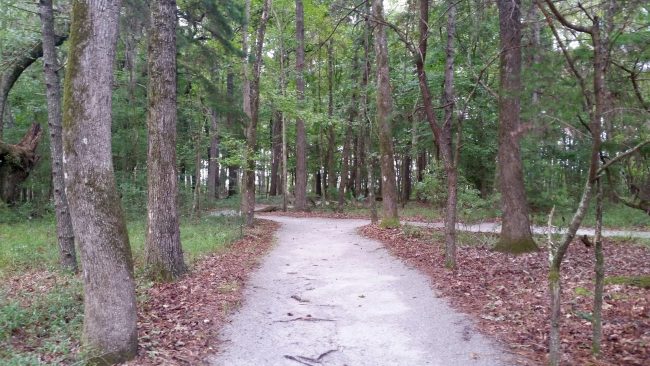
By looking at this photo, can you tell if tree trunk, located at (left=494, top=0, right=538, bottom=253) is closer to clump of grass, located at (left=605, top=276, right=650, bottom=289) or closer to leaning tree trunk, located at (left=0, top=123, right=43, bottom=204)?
clump of grass, located at (left=605, top=276, right=650, bottom=289)

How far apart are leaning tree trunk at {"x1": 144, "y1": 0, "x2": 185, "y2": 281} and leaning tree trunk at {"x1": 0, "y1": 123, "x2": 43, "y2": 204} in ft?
44.8

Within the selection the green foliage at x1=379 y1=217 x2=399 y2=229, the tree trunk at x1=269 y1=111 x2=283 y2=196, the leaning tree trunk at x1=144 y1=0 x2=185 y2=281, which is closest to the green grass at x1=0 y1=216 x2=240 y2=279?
the leaning tree trunk at x1=144 y1=0 x2=185 y2=281

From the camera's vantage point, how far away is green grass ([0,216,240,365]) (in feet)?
16.4

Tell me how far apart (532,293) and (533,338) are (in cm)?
187

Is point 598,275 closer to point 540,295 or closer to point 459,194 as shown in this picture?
point 540,295

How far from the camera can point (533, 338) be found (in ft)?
18.6

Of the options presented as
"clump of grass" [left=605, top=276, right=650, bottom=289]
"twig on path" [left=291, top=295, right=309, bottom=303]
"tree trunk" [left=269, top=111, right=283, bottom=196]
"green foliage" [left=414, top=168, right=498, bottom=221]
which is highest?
"tree trunk" [left=269, top=111, right=283, bottom=196]

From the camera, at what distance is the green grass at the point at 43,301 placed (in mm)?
5012

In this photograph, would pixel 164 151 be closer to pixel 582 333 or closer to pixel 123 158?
pixel 582 333

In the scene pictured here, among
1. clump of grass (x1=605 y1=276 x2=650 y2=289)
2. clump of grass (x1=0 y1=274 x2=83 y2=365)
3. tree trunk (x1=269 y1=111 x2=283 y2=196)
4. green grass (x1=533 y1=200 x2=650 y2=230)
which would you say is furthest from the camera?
tree trunk (x1=269 y1=111 x2=283 y2=196)

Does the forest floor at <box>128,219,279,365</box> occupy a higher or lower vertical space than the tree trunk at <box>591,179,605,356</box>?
lower

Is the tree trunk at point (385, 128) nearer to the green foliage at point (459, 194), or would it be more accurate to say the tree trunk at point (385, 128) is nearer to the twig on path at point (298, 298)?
the green foliage at point (459, 194)

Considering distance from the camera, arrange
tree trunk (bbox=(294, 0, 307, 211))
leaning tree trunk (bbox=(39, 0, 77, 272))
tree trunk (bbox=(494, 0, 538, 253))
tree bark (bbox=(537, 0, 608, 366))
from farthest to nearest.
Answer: tree trunk (bbox=(294, 0, 307, 211)) < tree trunk (bbox=(494, 0, 538, 253)) < leaning tree trunk (bbox=(39, 0, 77, 272)) < tree bark (bbox=(537, 0, 608, 366))

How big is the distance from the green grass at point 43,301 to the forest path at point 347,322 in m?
1.78
